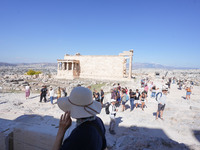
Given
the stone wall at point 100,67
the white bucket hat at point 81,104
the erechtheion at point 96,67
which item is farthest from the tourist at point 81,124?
the stone wall at point 100,67

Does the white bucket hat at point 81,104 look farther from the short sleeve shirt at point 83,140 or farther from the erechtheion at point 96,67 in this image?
the erechtheion at point 96,67

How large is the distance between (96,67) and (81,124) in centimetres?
2659

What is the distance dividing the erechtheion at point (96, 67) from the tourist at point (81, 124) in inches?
948

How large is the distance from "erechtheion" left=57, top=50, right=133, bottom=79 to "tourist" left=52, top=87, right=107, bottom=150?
2408 centimetres

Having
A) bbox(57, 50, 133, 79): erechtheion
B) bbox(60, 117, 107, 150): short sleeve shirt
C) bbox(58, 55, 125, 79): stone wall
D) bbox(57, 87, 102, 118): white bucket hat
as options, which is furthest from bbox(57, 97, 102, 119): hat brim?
bbox(58, 55, 125, 79): stone wall

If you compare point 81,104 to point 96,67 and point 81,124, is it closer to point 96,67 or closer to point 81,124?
point 81,124

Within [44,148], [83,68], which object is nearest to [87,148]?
[44,148]

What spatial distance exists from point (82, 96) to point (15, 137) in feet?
8.55

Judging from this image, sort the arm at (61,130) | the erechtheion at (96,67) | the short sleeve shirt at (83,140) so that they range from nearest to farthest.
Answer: the short sleeve shirt at (83,140), the arm at (61,130), the erechtheion at (96,67)

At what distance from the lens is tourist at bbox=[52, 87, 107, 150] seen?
3.69 feet

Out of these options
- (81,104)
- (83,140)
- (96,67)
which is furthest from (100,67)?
(83,140)

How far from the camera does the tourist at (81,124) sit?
1.12 meters

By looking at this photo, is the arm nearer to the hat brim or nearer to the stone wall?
the hat brim

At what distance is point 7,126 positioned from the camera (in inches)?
123
